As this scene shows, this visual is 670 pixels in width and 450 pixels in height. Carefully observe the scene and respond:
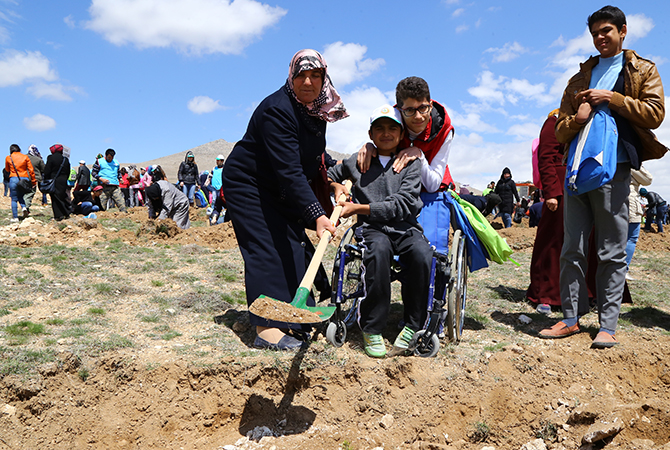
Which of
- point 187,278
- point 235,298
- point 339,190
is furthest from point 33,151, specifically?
point 339,190

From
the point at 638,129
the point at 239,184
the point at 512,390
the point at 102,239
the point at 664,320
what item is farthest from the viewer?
the point at 102,239

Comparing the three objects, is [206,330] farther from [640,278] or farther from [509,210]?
[509,210]

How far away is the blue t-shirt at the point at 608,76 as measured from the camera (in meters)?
3.09

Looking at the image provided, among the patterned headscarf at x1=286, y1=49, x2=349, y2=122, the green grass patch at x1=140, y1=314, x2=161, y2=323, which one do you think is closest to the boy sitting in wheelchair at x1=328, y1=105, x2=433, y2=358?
the patterned headscarf at x1=286, y1=49, x2=349, y2=122

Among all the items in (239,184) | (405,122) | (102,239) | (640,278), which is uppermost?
(405,122)

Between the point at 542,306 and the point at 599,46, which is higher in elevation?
the point at 599,46

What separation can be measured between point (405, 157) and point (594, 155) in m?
1.21

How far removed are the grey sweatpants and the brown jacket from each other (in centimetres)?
22

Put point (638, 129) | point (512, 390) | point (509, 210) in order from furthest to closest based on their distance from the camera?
point (509, 210), point (638, 129), point (512, 390)

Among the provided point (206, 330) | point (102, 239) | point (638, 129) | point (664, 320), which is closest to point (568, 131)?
point (638, 129)

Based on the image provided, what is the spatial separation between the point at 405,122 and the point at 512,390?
186 centimetres

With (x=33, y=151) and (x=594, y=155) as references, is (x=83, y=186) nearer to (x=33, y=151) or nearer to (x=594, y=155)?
(x=33, y=151)

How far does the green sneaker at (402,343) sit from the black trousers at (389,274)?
7 cm

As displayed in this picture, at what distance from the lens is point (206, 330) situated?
3.54 meters
